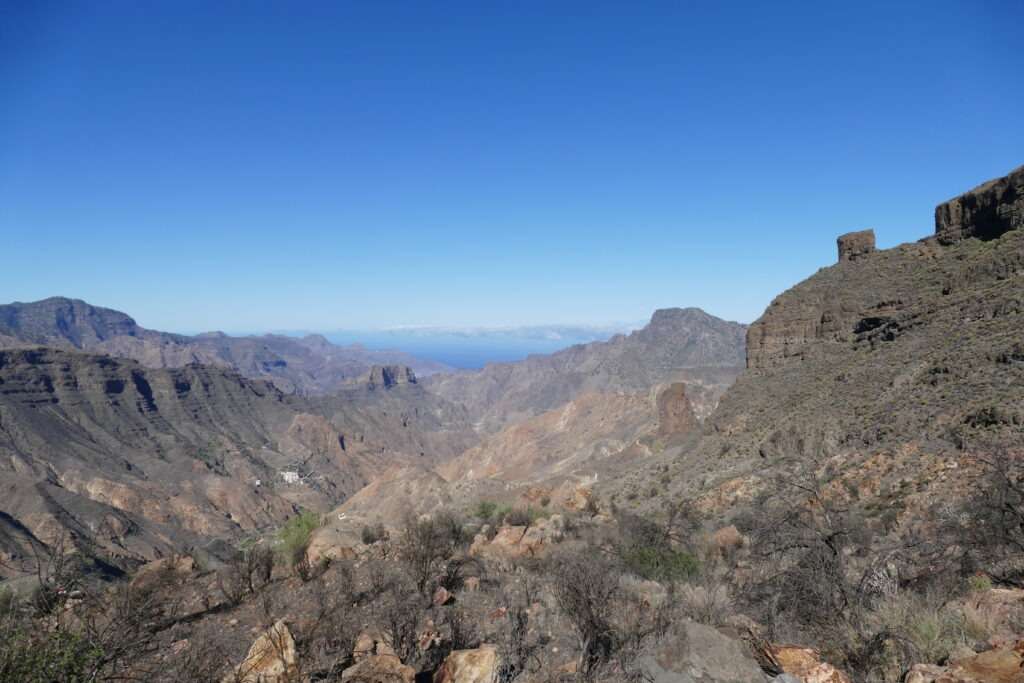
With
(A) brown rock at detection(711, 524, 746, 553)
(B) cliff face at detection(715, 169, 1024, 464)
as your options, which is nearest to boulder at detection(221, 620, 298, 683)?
(A) brown rock at detection(711, 524, 746, 553)

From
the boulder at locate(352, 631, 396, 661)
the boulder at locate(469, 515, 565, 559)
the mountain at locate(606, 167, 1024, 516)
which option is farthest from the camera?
the mountain at locate(606, 167, 1024, 516)

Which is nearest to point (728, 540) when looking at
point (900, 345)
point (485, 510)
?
point (485, 510)

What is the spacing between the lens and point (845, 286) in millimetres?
38344

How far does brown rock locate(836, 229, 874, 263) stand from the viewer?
40.3 m

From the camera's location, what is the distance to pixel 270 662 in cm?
684

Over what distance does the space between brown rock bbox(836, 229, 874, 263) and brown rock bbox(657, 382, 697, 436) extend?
28739 mm

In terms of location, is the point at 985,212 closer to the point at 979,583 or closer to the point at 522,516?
the point at 979,583

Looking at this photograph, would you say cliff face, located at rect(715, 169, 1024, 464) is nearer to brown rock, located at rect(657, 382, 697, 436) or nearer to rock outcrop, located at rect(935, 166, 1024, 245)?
rock outcrop, located at rect(935, 166, 1024, 245)

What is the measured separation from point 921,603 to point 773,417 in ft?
88.5

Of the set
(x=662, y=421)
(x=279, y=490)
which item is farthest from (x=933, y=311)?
(x=279, y=490)

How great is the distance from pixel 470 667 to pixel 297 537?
43.5ft

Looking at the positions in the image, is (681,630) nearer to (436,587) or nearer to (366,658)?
(366,658)

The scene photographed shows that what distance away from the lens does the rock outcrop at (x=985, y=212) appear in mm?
27359

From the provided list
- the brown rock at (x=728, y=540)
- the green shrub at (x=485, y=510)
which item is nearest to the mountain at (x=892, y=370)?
the brown rock at (x=728, y=540)
